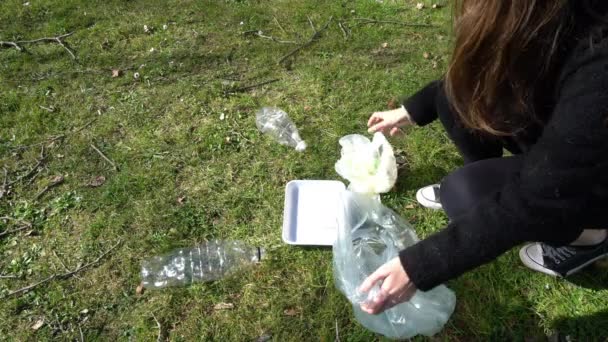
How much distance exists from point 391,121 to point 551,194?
88cm

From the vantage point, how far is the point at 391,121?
1.87 meters

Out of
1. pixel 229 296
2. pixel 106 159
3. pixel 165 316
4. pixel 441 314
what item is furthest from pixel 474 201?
pixel 106 159

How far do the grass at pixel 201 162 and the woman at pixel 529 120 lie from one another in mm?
636

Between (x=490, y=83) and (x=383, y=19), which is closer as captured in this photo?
(x=490, y=83)

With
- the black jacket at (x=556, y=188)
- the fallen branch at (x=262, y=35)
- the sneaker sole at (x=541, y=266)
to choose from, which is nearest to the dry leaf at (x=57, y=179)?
the fallen branch at (x=262, y=35)

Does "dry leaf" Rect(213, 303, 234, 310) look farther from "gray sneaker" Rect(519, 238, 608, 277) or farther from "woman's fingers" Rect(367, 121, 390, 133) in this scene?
"gray sneaker" Rect(519, 238, 608, 277)

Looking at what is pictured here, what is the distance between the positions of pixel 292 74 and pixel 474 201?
66.1 inches

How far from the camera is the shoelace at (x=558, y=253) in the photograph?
5.59 feet

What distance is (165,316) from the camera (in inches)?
72.0

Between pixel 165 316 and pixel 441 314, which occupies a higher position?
pixel 441 314

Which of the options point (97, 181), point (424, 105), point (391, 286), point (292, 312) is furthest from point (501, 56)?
point (97, 181)

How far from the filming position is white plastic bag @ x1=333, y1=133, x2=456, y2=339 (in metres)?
1.67

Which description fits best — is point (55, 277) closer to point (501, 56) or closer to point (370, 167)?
point (370, 167)

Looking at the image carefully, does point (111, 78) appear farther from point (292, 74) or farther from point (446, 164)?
point (446, 164)
